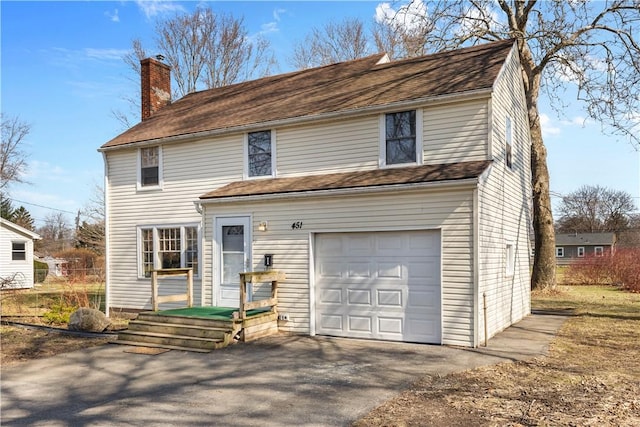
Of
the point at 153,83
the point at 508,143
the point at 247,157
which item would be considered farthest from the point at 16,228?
the point at 508,143

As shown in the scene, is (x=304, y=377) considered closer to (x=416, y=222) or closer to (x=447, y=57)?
(x=416, y=222)

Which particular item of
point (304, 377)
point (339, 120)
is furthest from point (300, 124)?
point (304, 377)

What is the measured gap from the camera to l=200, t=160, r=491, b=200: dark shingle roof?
9664 mm

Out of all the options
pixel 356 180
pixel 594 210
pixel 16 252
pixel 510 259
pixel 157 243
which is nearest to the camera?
pixel 356 180

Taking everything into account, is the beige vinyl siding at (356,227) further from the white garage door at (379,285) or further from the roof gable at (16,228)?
the roof gable at (16,228)

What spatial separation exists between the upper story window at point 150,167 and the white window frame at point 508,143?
30.9 ft

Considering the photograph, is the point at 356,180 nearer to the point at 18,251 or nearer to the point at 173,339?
the point at 173,339

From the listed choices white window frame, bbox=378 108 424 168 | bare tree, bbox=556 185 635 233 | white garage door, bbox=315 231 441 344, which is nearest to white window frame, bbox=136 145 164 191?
white garage door, bbox=315 231 441 344

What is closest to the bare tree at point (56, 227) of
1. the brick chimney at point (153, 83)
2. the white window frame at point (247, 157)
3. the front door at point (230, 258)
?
the brick chimney at point (153, 83)

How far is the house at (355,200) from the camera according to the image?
9.79 metres

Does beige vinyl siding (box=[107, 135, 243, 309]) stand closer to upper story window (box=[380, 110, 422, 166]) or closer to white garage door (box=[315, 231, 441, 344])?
white garage door (box=[315, 231, 441, 344])

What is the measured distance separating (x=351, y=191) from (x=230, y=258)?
148 inches

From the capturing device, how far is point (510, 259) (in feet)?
40.8

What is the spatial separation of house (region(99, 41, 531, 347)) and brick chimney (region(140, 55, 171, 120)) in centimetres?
268
